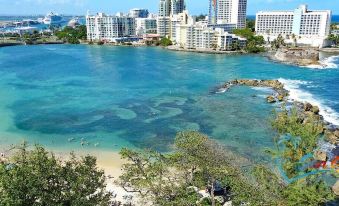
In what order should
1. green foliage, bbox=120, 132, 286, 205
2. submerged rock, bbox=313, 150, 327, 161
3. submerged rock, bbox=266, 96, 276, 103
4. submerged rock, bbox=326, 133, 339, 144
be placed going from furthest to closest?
submerged rock, bbox=266, 96, 276, 103, submerged rock, bbox=326, 133, 339, 144, submerged rock, bbox=313, 150, 327, 161, green foliage, bbox=120, 132, 286, 205

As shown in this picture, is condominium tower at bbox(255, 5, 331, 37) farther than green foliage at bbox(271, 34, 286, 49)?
Yes

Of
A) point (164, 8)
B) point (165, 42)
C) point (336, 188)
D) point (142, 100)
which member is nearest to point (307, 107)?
point (336, 188)

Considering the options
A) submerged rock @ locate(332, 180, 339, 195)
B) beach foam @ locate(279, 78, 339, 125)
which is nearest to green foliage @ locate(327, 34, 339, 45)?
beach foam @ locate(279, 78, 339, 125)

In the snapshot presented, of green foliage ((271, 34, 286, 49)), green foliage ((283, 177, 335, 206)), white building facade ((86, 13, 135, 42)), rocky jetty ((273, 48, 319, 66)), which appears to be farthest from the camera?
white building facade ((86, 13, 135, 42))

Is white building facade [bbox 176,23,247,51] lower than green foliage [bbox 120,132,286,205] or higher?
higher

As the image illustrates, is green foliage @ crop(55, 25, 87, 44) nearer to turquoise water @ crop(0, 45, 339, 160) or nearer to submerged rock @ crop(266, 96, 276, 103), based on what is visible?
turquoise water @ crop(0, 45, 339, 160)

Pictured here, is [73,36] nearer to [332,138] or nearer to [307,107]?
[307,107]

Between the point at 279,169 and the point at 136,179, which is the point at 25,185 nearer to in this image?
the point at 136,179
